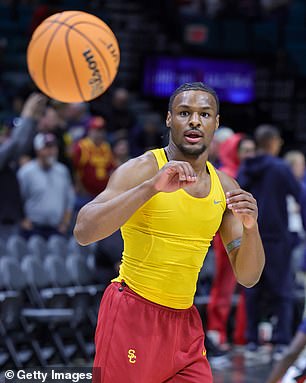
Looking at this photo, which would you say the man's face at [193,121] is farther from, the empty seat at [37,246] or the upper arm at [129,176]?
the empty seat at [37,246]

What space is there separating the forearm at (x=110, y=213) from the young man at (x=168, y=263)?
13 centimetres

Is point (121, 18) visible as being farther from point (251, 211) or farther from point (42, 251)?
point (251, 211)

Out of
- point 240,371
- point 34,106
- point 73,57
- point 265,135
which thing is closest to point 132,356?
point 73,57

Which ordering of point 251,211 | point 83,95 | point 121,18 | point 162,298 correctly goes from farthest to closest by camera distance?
point 121,18, point 83,95, point 162,298, point 251,211

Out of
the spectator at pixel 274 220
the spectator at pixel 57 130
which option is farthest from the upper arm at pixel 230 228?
the spectator at pixel 57 130

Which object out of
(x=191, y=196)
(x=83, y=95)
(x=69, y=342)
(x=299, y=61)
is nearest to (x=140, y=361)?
(x=191, y=196)

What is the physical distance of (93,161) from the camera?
11797 mm

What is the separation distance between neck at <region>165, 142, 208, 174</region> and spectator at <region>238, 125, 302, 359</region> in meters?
4.41

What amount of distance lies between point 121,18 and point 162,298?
43.3 ft

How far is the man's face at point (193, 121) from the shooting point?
432 cm

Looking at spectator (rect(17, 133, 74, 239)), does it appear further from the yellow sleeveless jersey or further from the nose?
the nose

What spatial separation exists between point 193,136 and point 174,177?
44 cm

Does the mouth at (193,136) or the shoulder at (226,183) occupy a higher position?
the mouth at (193,136)

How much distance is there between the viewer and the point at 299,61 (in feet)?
57.3
